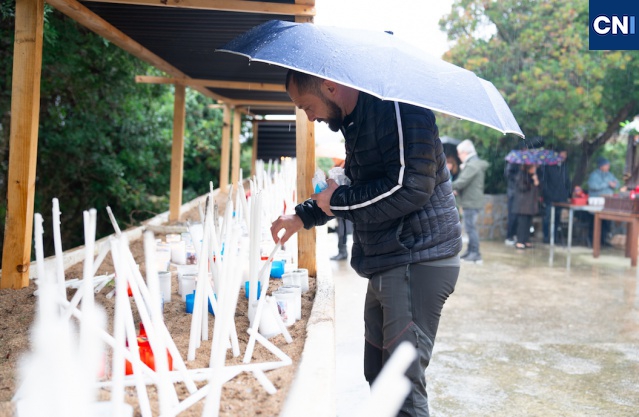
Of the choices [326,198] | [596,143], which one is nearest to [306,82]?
[326,198]

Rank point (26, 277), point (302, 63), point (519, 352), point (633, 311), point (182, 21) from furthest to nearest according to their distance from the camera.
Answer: point (633, 311) → point (519, 352) → point (182, 21) → point (26, 277) → point (302, 63)

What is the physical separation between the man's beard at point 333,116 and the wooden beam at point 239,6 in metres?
1.19

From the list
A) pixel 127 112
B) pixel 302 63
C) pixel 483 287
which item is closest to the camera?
pixel 302 63

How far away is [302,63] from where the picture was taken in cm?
243

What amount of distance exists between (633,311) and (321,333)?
5.02m

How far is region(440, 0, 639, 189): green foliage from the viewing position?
11.3 meters

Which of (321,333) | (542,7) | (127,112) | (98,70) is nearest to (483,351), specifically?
(321,333)

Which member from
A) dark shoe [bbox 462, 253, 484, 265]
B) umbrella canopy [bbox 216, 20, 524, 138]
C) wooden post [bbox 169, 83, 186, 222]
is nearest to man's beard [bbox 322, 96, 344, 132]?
umbrella canopy [bbox 216, 20, 524, 138]

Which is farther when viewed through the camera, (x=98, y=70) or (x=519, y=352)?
(x=98, y=70)

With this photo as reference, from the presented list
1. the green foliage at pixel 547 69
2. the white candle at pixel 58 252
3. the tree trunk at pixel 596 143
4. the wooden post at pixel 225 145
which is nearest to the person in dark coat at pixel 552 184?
the green foliage at pixel 547 69

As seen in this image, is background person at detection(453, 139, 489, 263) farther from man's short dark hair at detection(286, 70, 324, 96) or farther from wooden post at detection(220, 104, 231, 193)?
man's short dark hair at detection(286, 70, 324, 96)

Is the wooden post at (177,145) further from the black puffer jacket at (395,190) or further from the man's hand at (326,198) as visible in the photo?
the black puffer jacket at (395,190)

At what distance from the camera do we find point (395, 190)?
2.47 metres

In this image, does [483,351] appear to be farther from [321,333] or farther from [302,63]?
[302,63]
